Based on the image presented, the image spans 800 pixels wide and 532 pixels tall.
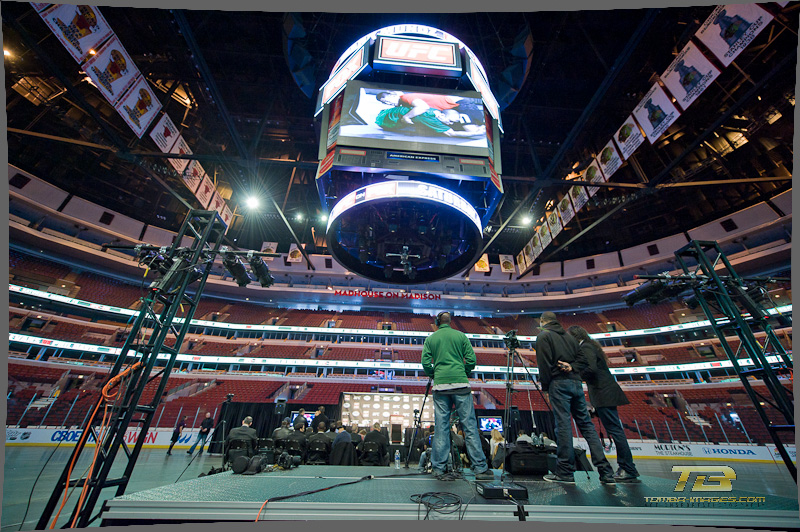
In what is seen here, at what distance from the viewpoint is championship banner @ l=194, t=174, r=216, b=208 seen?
11929 mm

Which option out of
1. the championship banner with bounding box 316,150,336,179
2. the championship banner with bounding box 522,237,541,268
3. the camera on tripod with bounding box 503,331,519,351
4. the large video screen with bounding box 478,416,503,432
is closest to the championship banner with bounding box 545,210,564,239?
the championship banner with bounding box 522,237,541,268

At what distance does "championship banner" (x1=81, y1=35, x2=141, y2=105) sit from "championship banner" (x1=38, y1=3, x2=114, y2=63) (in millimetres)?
188

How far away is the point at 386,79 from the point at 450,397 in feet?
28.6

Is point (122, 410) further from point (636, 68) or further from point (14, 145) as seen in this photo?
point (14, 145)

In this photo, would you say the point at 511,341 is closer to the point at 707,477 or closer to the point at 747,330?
the point at 707,477

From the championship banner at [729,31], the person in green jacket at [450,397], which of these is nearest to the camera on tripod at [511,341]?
the person in green jacket at [450,397]

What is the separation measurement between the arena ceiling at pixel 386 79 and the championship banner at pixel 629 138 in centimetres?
129

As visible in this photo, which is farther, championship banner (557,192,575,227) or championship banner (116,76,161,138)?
championship banner (557,192,575,227)

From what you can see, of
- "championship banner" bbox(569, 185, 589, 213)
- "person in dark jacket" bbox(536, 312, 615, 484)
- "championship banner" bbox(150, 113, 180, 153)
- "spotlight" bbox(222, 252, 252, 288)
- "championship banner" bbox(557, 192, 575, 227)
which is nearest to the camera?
"person in dark jacket" bbox(536, 312, 615, 484)

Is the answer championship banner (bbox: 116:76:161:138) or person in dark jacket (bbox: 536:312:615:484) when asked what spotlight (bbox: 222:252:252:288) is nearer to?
person in dark jacket (bbox: 536:312:615:484)

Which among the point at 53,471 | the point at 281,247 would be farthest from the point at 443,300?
the point at 53,471

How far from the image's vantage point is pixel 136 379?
12.3 feet

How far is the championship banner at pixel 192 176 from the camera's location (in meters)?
11.6

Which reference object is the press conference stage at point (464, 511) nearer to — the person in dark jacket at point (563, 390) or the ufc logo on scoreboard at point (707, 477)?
the ufc logo on scoreboard at point (707, 477)
